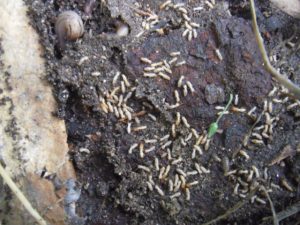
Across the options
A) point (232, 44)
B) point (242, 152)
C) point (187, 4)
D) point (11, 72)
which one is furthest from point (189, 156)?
point (11, 72)

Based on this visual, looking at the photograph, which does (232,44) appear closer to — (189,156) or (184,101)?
(184,101)

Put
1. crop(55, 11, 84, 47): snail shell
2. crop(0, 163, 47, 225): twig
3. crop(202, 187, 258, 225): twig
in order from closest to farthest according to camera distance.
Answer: crop(0, 163, 47, 225): twig < crop(55, 11, 84, 47): snail shell < crop(202, 187, 258, 225): twig

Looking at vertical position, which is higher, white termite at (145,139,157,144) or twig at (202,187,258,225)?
white termite at (145,139,157,144)

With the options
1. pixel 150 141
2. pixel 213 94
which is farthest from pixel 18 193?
pixel 213 94

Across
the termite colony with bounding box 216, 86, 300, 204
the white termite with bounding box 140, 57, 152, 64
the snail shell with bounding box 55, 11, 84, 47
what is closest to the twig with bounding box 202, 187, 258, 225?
the termite colony with bounding box 216, 86, 300, 204

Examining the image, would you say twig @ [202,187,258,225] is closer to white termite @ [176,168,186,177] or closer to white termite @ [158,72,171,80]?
white termite @ [176,168,186,177]

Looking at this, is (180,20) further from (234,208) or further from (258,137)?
(234,208)
